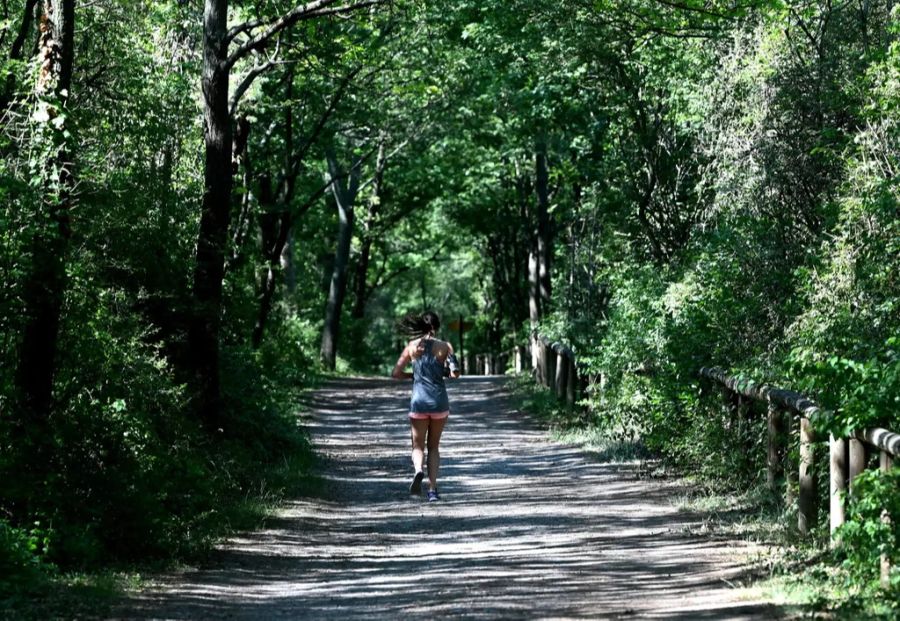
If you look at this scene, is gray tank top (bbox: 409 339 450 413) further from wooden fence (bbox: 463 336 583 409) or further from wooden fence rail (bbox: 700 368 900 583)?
wooden fence (bbox: 463 336 583 409)

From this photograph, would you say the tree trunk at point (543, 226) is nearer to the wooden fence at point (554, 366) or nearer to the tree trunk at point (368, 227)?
the wooden fence at point (554, 366)

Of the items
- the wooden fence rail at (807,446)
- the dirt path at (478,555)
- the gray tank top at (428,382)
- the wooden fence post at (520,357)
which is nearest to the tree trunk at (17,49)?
the dirt path at (478,555)

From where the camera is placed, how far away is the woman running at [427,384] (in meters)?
13.6

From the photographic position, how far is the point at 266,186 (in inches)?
1078

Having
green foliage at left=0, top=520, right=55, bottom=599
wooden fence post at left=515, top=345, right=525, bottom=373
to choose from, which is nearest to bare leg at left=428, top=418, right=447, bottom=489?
green foliage at left=0, top=520, right=55, bottom=599

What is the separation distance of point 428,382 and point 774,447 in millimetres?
3798

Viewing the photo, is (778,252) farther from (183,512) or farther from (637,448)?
(183,512)

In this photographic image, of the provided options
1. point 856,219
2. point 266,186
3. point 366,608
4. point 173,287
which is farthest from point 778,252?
point 266,186

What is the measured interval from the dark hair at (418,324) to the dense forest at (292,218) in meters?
2.40

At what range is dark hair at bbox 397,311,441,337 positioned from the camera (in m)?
13.7

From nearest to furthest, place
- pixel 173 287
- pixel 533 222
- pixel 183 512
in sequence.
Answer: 1. pixel 183 512
2. pixel 173 287
3. pixel 533 222

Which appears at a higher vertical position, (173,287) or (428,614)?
(173,287)

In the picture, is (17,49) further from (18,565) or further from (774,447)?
(774,447)

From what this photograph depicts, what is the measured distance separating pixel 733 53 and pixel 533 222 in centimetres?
2163
